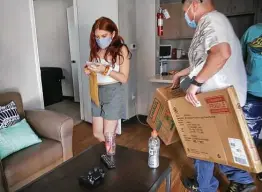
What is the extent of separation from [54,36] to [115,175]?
12.8ft

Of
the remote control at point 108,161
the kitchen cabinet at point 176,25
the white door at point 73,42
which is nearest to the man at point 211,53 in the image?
the remote control at point 108,161

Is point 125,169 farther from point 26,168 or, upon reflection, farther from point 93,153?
point 26,168

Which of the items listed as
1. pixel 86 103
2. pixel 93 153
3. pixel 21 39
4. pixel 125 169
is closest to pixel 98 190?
pixel 125 169

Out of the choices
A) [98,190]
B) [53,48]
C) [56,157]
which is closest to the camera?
[98,190]

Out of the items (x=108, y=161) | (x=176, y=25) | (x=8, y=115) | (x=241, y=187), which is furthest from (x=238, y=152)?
(x=176, y=25)

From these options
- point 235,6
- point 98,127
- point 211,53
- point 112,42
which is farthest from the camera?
point 235,6

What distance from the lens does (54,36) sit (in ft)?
14.4

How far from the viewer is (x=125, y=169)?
119cm

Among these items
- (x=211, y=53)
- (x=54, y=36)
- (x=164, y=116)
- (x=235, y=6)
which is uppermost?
(x=235, y=6)

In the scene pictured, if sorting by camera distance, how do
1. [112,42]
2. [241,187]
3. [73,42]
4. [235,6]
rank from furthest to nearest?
[73,42], [235,6], [112,42], [241,187]

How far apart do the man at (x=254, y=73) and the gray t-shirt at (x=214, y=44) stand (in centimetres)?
23

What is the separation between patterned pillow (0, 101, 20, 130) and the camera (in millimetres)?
1643

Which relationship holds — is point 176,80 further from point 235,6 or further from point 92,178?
point 235,6

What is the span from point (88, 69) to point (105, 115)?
0.38 m
